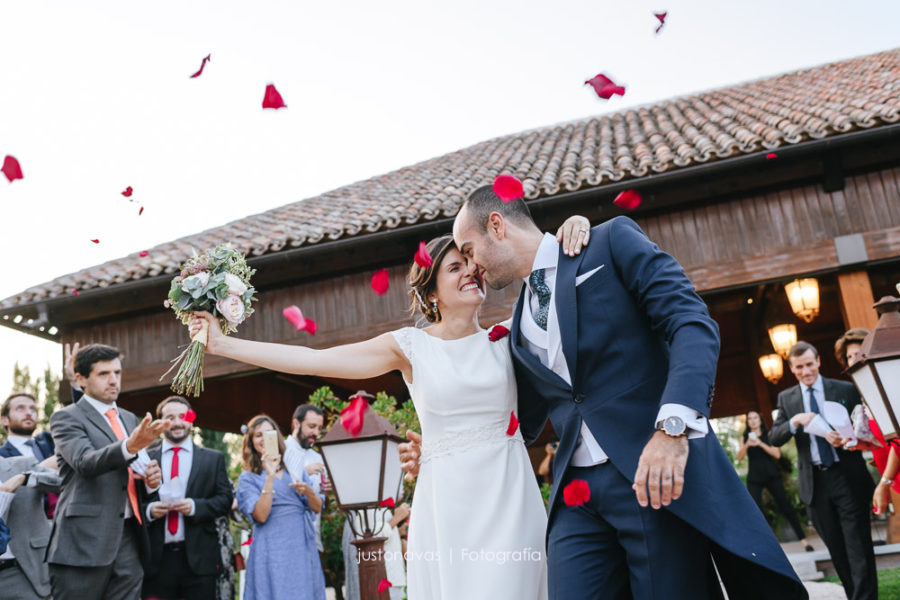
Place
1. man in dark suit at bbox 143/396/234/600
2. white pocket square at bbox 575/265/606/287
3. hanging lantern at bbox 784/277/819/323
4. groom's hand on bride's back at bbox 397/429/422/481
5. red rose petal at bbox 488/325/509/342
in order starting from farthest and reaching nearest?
hanging lantern at bbox 784/277/819/323 → man in dark suit at bbox 143/396/234/600 → red rose petal at bbox 488/325/509/342 → groom's hand on bride's back at bbox 397/429/422/481 → white pocket square at bbox 575/265/606/287

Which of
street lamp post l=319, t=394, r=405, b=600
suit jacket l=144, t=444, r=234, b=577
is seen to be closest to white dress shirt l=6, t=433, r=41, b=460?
suit jacket l=144, t=444, r=234, b=577

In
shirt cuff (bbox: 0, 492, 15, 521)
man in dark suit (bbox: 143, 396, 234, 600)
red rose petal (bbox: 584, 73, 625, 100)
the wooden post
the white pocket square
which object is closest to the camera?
the white pocket square

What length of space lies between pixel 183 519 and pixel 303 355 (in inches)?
143

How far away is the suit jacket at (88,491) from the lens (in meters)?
4.80

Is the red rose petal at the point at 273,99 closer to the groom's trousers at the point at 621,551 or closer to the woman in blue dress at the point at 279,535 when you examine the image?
the woman in blue dress at the point at 279,535

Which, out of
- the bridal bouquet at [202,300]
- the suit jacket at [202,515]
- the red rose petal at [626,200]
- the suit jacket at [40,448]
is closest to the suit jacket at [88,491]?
the suit jacket at [202,515]

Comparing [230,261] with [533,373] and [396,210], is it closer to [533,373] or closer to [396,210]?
[533,373]

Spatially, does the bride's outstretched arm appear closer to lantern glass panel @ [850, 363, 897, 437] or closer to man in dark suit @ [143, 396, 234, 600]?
lantern glass panel @ [850, 363, 897, 437]

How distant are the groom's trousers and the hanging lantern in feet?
26.0

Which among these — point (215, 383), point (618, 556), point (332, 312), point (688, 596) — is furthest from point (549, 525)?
point (215, 383)

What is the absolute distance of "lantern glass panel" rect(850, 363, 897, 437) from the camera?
3.59 meters

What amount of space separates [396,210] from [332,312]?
1670mm

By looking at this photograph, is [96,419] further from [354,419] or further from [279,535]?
[354,419]

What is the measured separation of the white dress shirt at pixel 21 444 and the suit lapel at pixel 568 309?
4981 mm
